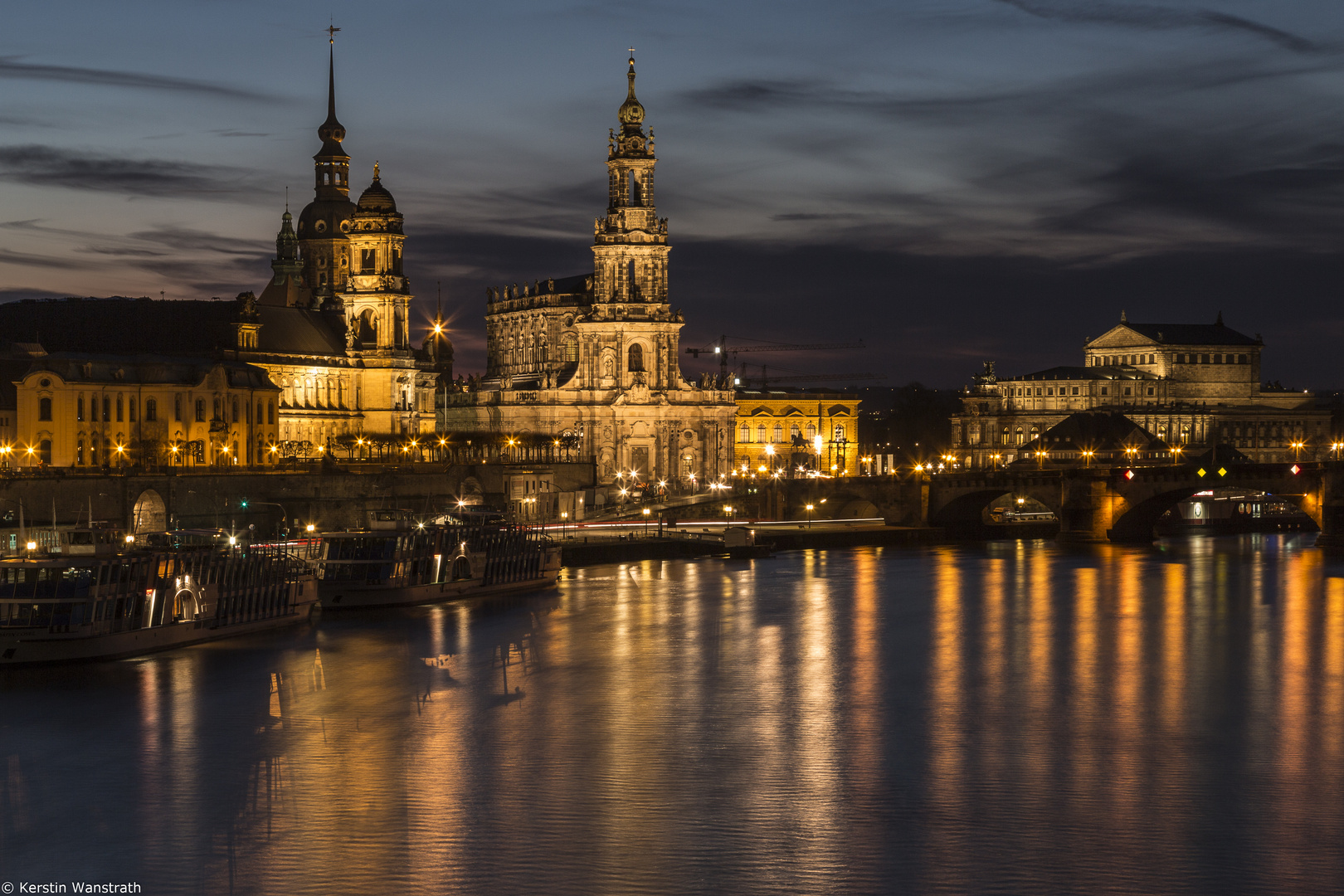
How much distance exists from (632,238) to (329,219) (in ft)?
97.5

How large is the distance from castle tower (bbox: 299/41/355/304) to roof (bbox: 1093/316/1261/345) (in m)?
97.1

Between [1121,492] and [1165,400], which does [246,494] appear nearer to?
[1121,492]

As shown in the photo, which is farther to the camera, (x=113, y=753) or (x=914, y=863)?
(x=113, y=753)

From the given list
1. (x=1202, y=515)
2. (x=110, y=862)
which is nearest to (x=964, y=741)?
(x=110, y=862)

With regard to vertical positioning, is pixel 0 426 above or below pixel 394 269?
below

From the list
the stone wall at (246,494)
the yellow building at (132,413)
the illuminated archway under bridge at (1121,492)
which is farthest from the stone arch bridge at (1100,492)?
the yellow building at (132,413)

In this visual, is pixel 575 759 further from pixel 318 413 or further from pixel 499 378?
pixel 499 378

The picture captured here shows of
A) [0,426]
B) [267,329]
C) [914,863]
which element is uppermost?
[267,329]

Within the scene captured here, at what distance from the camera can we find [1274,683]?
48.9 metres

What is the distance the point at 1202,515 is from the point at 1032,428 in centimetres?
4461

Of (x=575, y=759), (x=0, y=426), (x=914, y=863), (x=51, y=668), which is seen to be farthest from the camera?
(x=0, y=426)

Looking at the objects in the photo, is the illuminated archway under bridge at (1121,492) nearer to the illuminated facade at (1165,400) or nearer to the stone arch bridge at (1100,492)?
the stone arch bridge at (1100,492)

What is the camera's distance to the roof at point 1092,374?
179 metres

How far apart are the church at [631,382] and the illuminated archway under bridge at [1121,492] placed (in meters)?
22.4
